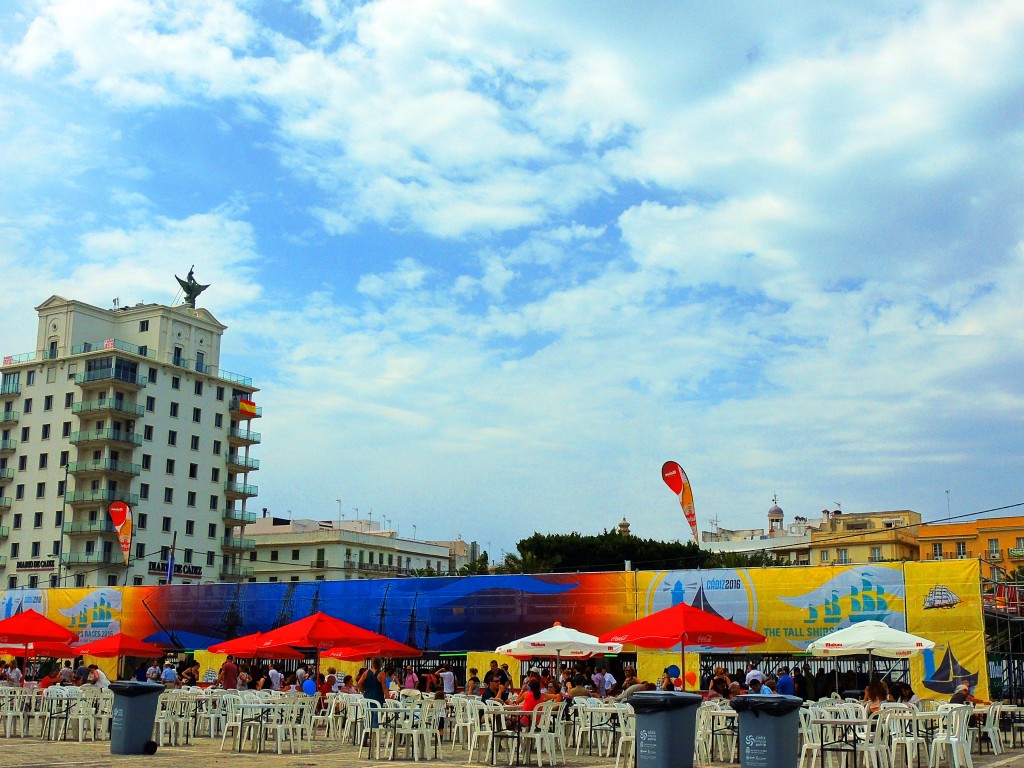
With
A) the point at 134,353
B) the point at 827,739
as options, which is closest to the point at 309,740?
the point at 827,739

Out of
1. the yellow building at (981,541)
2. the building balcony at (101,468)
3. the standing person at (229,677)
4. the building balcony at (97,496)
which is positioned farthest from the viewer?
the yellow building at (981,541)

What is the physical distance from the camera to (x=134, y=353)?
74.8 meters

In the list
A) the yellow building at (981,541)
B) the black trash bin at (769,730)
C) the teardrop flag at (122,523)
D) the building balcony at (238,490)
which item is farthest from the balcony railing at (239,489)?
the black trash bin at (769,730)

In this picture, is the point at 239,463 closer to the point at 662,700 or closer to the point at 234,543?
the point at 234,543

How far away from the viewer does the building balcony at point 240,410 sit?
8206 cm

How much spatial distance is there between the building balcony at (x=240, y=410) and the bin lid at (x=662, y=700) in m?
72.4

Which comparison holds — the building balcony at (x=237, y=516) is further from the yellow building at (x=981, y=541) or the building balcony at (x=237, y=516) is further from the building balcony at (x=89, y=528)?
the yellow building at (x=981, y=541)

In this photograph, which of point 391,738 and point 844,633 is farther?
point 844,633

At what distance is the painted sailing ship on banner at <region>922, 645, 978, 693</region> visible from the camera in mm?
25219

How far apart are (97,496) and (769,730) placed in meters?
64.9

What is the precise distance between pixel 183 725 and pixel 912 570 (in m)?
16.9

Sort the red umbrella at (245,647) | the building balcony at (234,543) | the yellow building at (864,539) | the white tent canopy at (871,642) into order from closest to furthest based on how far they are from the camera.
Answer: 1. the white tent canopy at (871,642)
2. the red umbrella at (245,647)
3. the building balcony at (234,543)
4. the yellow building at (864,539)

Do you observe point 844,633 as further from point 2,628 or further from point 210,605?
point 210,605

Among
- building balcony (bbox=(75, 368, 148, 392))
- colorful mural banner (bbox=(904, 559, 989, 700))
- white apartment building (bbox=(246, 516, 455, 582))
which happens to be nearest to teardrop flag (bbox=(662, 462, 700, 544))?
colorful mural banner (bbox=(904, 559, 989, 700))
